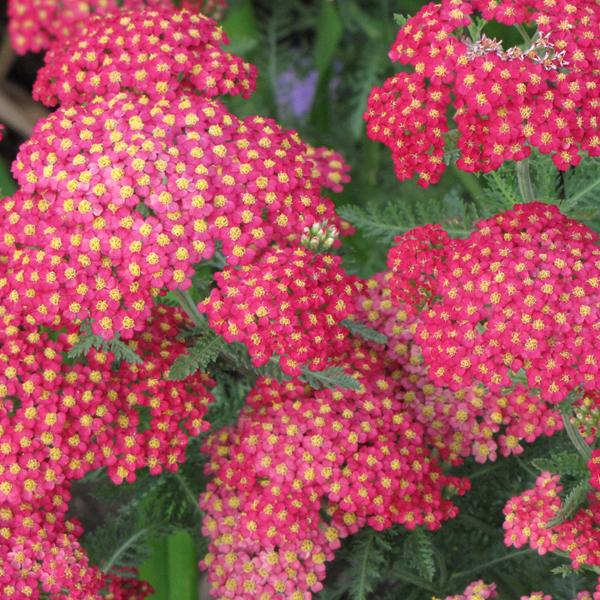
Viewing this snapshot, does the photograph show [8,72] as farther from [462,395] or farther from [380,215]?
[462,395]

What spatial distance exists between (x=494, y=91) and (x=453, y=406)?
579 mm

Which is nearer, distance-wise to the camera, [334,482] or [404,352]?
[334,482]

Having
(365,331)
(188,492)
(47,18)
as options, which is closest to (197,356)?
(365,331)

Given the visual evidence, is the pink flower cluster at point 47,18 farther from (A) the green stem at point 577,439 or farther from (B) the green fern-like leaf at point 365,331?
(A) the green stem at point 577,439

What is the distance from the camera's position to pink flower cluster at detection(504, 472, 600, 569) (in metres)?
1.60

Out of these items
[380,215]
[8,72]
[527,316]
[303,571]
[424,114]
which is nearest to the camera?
[527,316]

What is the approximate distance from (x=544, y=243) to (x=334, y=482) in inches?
19.5

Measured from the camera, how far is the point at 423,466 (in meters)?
1.83

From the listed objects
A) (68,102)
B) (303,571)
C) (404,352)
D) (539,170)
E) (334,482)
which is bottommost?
(303,571)

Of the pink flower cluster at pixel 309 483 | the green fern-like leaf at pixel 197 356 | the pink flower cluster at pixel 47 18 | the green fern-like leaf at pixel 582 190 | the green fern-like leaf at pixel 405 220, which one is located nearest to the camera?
the green fern-like leaf at pixel 197 356

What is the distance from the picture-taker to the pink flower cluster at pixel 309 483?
1.79m

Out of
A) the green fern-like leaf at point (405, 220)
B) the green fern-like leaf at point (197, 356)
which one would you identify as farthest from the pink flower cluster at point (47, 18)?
the green fern-like leaf at point (197, 356)

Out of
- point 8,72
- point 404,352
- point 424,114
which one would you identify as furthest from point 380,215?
point 8,72

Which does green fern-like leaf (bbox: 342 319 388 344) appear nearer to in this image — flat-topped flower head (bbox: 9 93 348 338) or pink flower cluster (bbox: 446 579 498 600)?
flat-topped flower head (bbox: 9 93 348 338)
